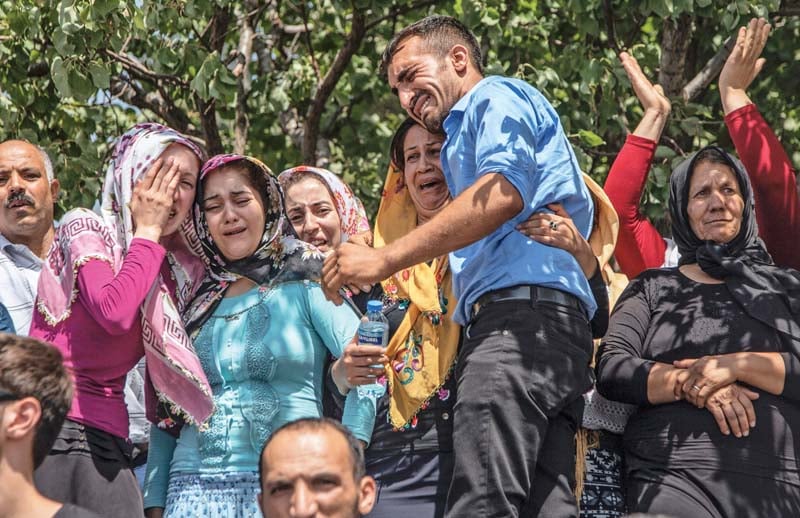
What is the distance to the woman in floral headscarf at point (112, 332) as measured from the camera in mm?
4199

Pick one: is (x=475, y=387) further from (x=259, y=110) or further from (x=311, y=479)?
(x=259, y=110)

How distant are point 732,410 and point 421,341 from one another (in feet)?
3.67

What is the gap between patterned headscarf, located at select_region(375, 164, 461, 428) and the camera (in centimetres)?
440

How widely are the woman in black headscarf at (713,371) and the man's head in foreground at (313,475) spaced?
3.88 ft

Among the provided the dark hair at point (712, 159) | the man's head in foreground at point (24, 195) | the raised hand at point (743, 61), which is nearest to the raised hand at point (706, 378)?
the dark hair at point (712, 159)

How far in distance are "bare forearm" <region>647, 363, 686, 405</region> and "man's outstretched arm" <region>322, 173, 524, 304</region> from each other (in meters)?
0.95

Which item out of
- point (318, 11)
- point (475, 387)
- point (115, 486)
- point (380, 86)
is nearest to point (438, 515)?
point (475, 387)

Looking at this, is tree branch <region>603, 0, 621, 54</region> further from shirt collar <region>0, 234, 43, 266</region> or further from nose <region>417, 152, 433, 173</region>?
shirt collar <region>0, 234, 43, 266</region>

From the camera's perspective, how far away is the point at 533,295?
3.98 meters

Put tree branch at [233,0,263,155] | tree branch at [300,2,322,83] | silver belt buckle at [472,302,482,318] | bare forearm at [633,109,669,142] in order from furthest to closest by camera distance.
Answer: tree branch at [300,2,322,83] → tree branch at [233,0,263,155] → bare forearm at [633,109,669,142] → silver belt buckle at [472,302,482,318]

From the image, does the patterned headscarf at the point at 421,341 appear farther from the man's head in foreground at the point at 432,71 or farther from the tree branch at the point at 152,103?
the tree branch at the point at 152,103

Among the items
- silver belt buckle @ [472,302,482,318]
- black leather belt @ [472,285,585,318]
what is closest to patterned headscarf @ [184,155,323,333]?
silver belt buckle @ [472,302,482,318]

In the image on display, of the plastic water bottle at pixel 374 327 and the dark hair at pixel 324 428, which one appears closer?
the dark hair at pixel 324 428

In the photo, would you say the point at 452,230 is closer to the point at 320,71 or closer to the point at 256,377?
the point at 256,377
